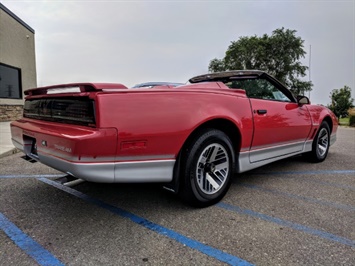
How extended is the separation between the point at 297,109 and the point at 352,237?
2215mm

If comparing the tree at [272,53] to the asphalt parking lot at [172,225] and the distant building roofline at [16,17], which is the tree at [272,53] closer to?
the distant building roofline at [16,17]

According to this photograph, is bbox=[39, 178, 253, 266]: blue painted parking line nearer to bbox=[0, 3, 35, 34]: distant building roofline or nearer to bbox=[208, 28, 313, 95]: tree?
bbox=[0, 3, 35, 34]: distant building roofline

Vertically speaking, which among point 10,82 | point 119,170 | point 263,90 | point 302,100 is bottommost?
point 119,170

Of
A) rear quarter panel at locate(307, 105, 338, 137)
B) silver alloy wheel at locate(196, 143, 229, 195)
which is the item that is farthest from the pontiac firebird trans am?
rear quarter panel at locate(307, 105, 338, 137)

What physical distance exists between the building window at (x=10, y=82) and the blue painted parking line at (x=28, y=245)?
1235cm

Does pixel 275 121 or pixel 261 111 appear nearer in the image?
pixel 261 111

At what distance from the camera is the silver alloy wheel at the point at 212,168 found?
111 inches

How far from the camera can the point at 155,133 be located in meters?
2.41

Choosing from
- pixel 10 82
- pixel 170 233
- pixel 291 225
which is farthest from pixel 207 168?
pixel 10 82

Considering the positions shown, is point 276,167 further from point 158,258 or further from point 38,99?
point 38,99

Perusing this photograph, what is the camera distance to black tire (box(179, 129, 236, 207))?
2668mm

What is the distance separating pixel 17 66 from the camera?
1401cm

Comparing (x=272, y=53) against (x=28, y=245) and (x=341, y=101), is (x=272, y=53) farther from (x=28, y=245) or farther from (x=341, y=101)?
(x=28, y=245)

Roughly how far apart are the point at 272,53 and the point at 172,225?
125ft
